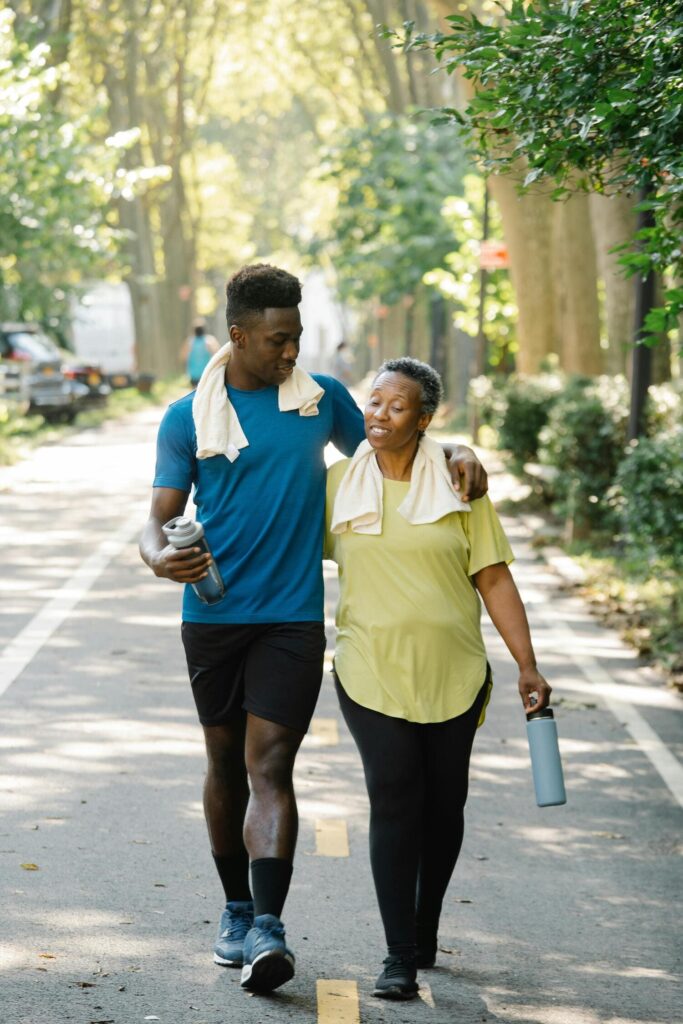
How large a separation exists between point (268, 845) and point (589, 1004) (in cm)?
105

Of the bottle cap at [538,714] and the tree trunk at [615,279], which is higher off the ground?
the tree trunk at [615,279]

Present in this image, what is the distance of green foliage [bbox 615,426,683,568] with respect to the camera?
1141 cm

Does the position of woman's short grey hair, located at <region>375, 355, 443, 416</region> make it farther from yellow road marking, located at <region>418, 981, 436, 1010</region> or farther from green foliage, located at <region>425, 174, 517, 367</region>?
green foliage, located at <region>425, 174, 517, 367</region>

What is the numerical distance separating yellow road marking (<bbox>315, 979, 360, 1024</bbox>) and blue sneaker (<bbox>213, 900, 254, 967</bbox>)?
266 mm

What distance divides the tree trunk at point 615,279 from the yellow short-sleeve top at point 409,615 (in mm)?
12611

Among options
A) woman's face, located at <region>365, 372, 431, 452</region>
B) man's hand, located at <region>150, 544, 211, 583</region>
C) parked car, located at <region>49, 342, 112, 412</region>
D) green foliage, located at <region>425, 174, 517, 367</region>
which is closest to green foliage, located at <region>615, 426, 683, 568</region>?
woman's face, located at <region>365, 372, 431, 452</region>

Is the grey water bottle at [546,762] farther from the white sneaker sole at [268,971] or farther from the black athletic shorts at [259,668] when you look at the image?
the white sneaker sole at [268,971]

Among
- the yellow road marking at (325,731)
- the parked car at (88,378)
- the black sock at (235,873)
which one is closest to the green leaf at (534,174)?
the yellow road marking at (325,731)

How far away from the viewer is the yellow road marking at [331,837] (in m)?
6.72

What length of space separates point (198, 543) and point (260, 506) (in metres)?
0.30

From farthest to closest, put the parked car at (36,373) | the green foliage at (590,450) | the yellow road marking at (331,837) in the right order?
the parked car at (36,373) → the green foliage at (590,450) → the yellow road marking at (331,837)

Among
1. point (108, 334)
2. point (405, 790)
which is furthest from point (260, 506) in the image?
point (108, 334)

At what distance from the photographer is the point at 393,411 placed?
16.1ft

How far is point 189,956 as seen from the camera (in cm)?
531
